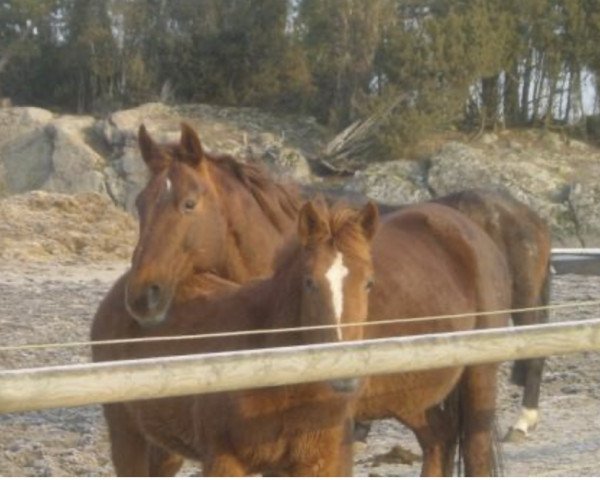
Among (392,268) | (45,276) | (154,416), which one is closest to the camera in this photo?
(154,416)

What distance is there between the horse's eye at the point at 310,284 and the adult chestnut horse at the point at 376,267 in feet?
3.02

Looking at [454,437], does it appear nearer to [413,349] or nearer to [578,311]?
[413,349]

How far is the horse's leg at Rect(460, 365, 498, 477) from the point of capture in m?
6.71

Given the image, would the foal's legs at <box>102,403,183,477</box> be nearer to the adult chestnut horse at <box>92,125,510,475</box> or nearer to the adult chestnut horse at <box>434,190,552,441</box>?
the adult chestnut horse at <box>92,125,510,475</box>

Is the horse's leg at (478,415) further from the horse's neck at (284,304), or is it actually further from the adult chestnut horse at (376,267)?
the horse's neck at (284,304)

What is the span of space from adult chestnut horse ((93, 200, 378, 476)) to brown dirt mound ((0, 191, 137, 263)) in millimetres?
12512

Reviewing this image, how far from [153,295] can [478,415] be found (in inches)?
81.8

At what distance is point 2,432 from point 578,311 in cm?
617

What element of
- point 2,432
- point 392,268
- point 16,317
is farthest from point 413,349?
point 16,317

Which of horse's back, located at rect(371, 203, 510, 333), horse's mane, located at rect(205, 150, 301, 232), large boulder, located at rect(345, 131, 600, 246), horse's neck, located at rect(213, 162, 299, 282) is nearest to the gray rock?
large boulder, located at rect(345, 131, 600, 246)

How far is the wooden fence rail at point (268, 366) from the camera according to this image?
3.25m

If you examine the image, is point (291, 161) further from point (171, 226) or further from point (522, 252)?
point (171, 226)

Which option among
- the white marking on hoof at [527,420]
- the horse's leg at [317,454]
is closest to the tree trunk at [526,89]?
the white marking on hoof at [527,420]

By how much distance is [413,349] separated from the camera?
377cm
